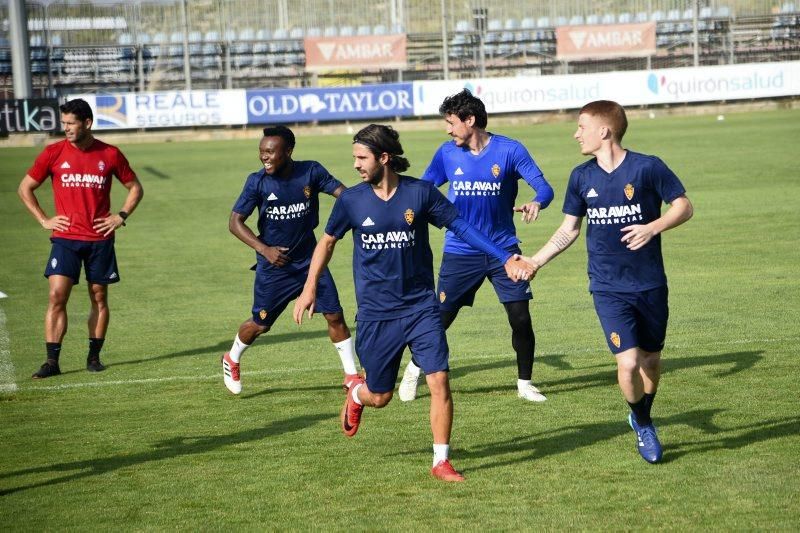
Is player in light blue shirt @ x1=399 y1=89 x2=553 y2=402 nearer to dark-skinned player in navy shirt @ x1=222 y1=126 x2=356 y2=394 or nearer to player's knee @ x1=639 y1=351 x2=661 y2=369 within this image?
dark-skinned player in navy shirt @ x1=222 y1=126 x2=356 y2=394

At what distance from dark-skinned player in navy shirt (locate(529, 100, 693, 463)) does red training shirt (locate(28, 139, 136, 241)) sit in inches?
205

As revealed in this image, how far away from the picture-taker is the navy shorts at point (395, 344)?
271 inches

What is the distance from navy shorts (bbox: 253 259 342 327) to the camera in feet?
31.5

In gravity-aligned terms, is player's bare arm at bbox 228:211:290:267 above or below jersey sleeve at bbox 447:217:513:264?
below

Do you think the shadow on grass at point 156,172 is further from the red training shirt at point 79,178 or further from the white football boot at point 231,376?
the white football boot at point 231,376

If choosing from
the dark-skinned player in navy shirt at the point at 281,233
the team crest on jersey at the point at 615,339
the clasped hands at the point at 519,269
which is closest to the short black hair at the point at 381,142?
the clasped hands at the point at 519,269

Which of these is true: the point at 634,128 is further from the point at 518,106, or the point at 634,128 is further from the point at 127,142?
the point at 127,142

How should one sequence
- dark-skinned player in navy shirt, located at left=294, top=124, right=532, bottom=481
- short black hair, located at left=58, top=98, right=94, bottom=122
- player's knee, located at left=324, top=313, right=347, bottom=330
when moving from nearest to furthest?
dark-skinned player in navy shirt, located at left=294, top=124, right=532, bottom=481
player's knee, located at left=324, top=313, right=347, bottom=330
short black hair, located at left=58, top=98, right=94, bottom=122

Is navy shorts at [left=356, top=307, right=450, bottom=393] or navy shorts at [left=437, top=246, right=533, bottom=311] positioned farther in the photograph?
navy shorts at [left=437, top=246, right=533, bottom=311]

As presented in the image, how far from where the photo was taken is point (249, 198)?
9.52 meters

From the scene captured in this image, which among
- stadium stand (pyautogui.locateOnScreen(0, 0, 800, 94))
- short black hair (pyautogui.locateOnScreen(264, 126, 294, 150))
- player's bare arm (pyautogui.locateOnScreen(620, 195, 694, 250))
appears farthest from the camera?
stadium stand (pyautogui.locateOnScreen(0, 0, 800, 94))

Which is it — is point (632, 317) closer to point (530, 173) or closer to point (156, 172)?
point (530, 173)

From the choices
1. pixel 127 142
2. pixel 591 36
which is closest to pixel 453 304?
pixel 127 142

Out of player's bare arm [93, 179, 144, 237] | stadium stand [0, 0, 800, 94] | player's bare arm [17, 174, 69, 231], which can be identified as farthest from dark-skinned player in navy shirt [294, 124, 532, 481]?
stadium stand [0, 0, 800, 94]
